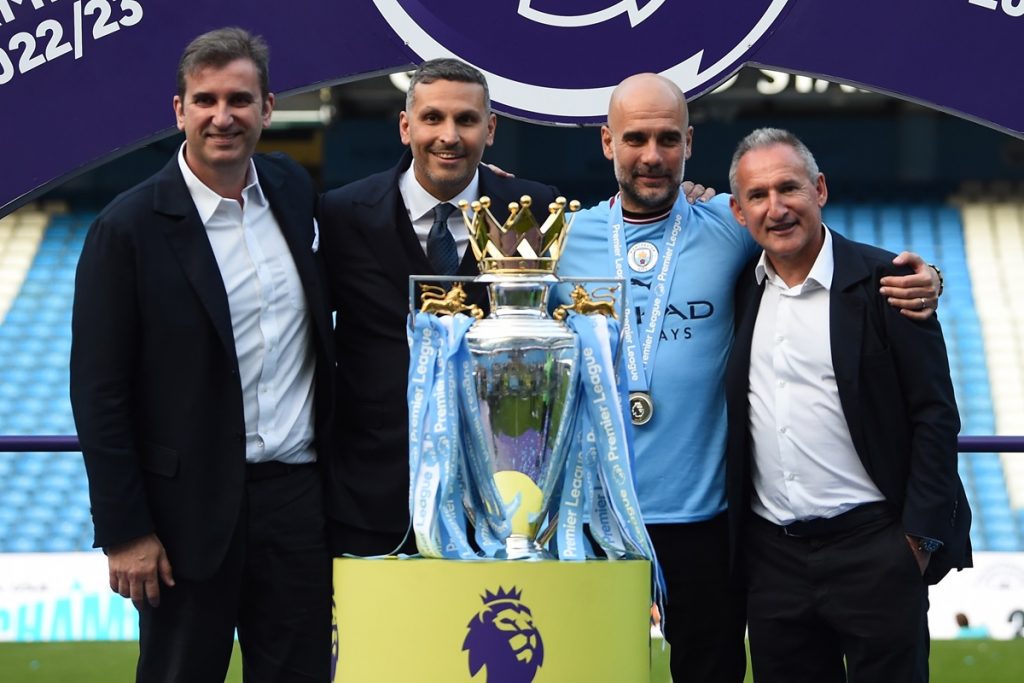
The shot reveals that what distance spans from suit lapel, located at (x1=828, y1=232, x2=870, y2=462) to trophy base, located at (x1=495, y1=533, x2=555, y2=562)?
2.16ft

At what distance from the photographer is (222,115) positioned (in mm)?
2596

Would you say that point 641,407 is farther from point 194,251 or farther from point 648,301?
point 194,251

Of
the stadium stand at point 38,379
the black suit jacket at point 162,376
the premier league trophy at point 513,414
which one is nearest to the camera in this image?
the premier league trophy at point 513,414

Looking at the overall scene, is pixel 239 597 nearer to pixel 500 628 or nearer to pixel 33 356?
pixel 500 628

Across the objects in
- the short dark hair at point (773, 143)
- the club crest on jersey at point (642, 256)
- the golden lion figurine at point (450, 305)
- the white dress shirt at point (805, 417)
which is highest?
the short dark hair at point (773, 143)

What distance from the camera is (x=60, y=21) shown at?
131 inches

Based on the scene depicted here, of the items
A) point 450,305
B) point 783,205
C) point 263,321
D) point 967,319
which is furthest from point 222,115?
point 967,319

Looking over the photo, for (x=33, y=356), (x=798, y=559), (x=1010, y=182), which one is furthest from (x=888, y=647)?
(x=1010, y=182)

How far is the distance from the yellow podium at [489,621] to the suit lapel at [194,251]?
653 millimetres

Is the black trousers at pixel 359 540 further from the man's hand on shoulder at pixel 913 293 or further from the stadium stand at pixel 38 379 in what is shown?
the stadium stand at pixel 38 379

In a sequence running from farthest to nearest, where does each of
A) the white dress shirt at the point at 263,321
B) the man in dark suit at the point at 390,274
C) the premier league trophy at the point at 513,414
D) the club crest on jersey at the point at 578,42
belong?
the club crest on jersey at the point at 578,42 → the man in dark suit at the point at 390,274 → the white dress shirt at the point at 263,321 → the premier league trophy at the point at 513,414

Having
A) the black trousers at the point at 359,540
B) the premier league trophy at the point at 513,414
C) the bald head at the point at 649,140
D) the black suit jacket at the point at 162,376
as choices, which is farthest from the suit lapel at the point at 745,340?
the black suit jacket at the point at 162,376

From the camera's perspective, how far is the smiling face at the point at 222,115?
8.58 feet

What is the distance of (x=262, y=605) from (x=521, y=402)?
0.79 meters
